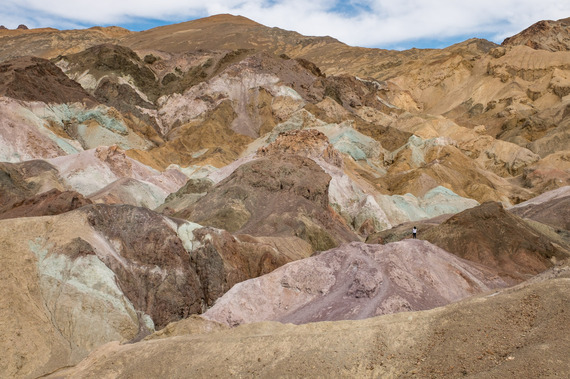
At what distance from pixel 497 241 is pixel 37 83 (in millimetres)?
55772

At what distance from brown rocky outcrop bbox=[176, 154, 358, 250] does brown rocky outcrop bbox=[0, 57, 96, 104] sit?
31769 millimetres

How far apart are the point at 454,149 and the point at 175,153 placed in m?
36.2

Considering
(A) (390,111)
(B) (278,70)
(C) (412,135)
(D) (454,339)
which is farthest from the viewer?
(A) (390,111)

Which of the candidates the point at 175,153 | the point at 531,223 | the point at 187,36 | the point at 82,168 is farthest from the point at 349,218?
the point at 187,36

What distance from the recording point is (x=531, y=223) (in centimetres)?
4044

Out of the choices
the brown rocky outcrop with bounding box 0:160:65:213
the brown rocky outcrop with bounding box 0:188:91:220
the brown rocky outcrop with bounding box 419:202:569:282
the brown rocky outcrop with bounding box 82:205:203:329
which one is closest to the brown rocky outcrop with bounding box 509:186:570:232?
the brown rocky outcrop with bounding box 419:202:569:282

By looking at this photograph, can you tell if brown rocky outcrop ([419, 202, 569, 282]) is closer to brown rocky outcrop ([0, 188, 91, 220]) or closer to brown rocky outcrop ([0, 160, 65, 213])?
brown rocky outcrop ([0, 188, 91, 220])

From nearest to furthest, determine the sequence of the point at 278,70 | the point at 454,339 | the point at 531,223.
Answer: the point at 454,339 < the point at 531,223 < the point at 278,70

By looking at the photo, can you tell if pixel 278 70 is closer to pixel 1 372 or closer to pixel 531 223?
pixel 531 223

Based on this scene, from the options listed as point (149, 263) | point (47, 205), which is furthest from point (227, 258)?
point (47, 205)

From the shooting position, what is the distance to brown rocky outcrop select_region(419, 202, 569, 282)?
1305 inches

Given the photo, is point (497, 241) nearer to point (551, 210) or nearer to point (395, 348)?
point (551, 210)

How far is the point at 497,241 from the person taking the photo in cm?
3484

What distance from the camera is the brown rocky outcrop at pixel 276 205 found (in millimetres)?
38750
